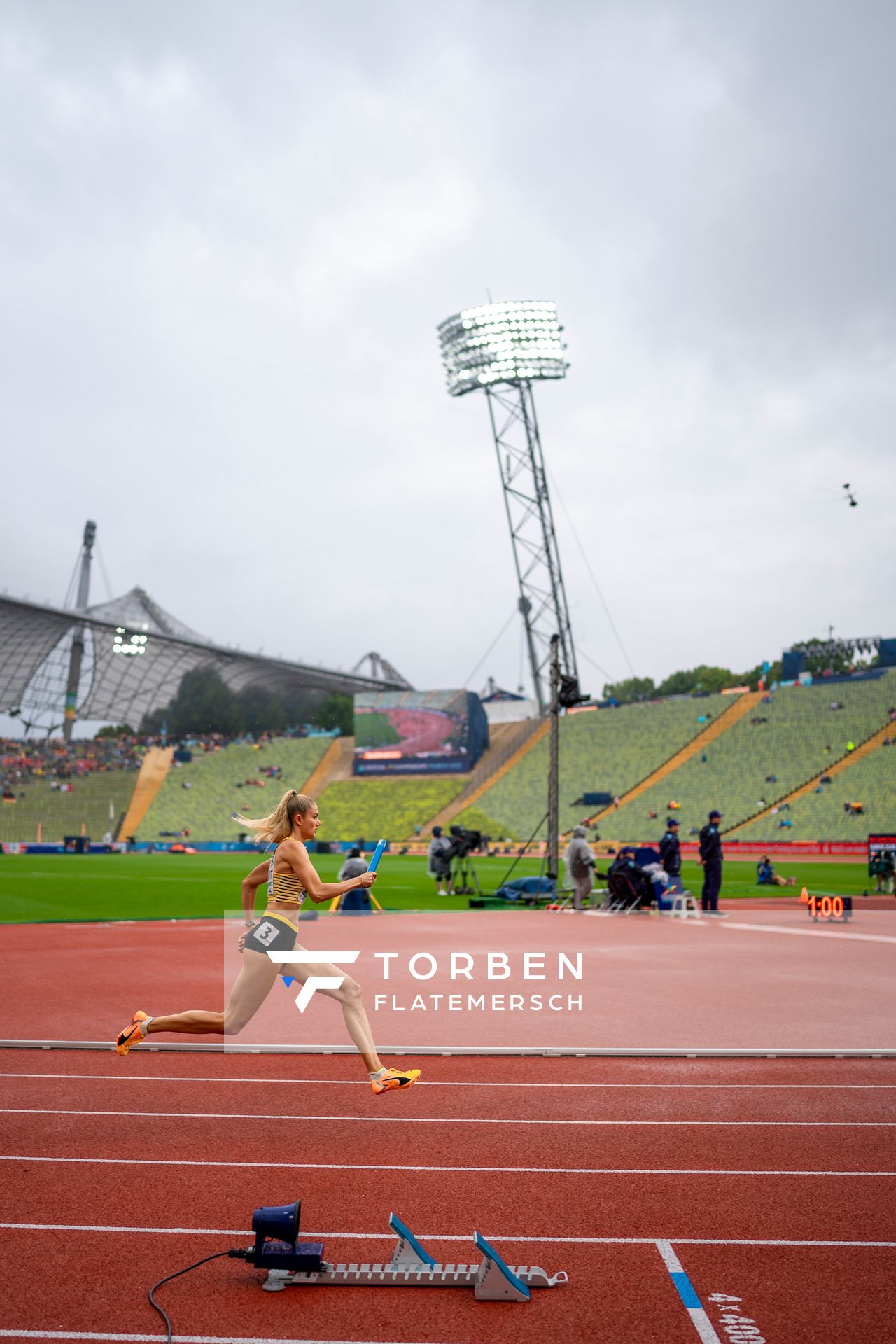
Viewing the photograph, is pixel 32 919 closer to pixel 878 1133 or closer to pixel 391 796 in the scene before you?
pixel 878 1133

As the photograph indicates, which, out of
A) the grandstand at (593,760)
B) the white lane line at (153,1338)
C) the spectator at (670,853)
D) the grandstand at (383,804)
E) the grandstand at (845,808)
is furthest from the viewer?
the grandstand at (383,804)

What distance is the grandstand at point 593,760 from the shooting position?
62453 mm

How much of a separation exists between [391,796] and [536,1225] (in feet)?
220

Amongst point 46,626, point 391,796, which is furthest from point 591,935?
point 46,626

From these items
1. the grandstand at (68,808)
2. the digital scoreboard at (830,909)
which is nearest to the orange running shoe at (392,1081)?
the digital scoreboard at (830,909)

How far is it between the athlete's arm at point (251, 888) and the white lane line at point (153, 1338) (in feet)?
8.96

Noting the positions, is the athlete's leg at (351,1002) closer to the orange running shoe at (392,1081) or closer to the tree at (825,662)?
the orange running shoe at (392,1081)

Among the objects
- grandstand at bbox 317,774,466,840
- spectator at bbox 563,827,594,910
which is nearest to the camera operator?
spectator at bbox 563,827,594,910

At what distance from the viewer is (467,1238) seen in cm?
448

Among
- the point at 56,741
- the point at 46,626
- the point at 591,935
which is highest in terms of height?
the point at 46,626

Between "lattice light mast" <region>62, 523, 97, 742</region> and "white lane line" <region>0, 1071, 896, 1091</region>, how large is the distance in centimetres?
8640

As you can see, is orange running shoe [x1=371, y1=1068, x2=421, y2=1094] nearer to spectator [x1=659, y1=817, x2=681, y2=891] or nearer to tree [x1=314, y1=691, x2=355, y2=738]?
spectator [x1=659, y1=817, x2=681, y2=891]

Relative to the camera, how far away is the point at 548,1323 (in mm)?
3723

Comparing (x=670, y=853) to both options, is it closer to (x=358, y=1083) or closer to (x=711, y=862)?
(x=711, y=862)
